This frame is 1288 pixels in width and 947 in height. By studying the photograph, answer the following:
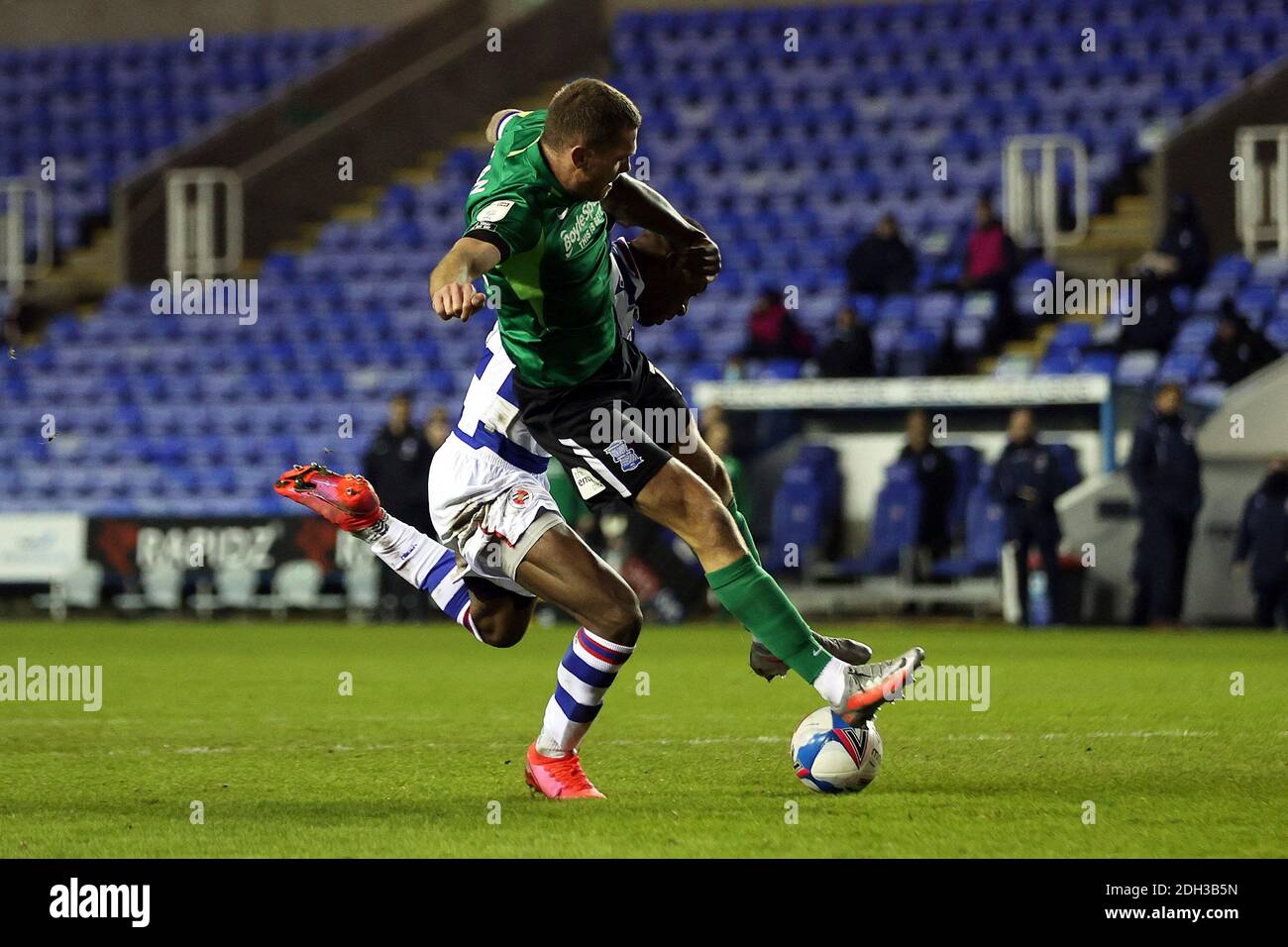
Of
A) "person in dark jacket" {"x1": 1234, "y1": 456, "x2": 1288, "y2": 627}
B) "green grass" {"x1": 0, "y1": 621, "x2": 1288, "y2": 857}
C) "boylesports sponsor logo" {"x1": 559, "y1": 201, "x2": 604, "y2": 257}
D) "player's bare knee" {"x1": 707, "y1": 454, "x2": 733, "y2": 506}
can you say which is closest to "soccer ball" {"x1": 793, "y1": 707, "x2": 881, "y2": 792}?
"green grass" {"x1": 0, "y1": 621, "x2": 1288, "y2": 857}

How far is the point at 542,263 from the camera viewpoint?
598 cm

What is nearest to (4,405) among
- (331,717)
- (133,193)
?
(133,193)

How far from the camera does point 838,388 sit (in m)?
17.6

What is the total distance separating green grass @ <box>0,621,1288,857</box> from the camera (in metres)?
5.18

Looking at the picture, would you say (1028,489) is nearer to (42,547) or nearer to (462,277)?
(42,547)

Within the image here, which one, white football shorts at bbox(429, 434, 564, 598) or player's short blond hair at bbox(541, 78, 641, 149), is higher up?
player's short blond hair at bbox(541, 78, 641, 149)

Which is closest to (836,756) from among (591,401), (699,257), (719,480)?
(719,480)

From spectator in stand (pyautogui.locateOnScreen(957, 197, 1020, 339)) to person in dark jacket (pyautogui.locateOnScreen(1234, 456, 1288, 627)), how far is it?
418 centimetres

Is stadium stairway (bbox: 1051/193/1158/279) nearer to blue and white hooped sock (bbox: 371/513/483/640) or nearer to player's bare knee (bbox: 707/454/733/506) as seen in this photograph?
blue and white hooped sock (bbox: 371/513/483/640)

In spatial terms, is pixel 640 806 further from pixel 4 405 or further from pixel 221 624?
pixel 4 405

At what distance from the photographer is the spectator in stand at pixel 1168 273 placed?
17.9 meters

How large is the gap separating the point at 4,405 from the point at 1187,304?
1321 centimetres

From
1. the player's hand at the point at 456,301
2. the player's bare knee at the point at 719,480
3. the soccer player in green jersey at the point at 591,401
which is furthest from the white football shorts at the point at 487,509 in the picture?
the player's hand at the point at 456,301
